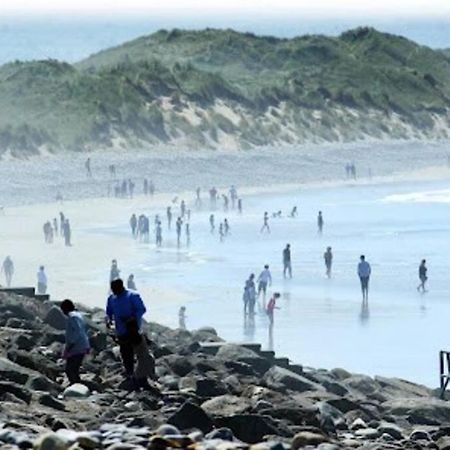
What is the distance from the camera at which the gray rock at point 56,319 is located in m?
18.1

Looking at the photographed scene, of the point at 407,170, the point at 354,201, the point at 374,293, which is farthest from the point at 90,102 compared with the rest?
the point at 374,293

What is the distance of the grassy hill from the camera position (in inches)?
3039

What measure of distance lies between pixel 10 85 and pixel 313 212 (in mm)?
30706

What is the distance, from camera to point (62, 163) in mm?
66125

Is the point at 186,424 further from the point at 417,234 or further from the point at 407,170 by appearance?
the point at 407,170

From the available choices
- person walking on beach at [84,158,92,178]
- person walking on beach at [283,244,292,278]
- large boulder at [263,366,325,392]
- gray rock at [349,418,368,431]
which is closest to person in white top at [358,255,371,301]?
person walking on beach at [283,244,292,278]

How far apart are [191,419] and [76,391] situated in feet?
6.38

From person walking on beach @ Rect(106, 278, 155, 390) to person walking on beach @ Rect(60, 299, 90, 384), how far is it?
1.23 feet

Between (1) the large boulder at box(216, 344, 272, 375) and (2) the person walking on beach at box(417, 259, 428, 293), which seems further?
(2) the person walking on beach at box(417, 259, 428, 293)

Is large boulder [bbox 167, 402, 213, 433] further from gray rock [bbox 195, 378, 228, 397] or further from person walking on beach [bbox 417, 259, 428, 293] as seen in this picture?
person walking on beach [bbox 417, 259, 428, 293]

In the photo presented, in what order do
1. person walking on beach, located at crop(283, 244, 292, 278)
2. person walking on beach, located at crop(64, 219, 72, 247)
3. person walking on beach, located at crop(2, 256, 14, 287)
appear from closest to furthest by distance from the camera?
person walking on beach, located at crop(2, 256, 14, 287) < person walking on beach, located at crop(283, 244, 292, 278) < person walking on beach, located at crop(64, 219, 72, 247)

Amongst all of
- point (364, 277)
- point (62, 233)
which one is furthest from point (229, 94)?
point (364, 277)

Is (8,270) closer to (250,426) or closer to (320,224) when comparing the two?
(320,224)

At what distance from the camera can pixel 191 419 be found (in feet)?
41.3
